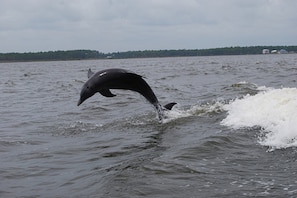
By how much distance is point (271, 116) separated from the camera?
40.4 feet

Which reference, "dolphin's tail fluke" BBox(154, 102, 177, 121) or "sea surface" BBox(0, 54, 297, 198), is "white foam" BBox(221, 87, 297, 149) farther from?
"dolphin's tail fluke" BBox(154, 102, 177, 121)

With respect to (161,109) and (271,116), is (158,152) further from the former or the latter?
(271,116)

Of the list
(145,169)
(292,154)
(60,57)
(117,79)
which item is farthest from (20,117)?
(60,57)

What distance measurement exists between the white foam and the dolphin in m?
2.18

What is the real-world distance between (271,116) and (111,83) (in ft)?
14.4

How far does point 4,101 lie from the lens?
2256 cm

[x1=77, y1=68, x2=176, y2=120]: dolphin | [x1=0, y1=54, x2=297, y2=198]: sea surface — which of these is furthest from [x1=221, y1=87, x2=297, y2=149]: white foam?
[x1=77, y1=68, x2=176, y2=120]: dolphin

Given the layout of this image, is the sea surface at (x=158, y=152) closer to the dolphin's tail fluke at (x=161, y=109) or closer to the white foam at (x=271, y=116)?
the white foam at (x=271, y=116)

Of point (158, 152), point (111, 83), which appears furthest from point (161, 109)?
point (158, 152)

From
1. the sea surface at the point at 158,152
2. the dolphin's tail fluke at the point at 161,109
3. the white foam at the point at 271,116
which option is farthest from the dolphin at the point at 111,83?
the white foam at the point at 271,116

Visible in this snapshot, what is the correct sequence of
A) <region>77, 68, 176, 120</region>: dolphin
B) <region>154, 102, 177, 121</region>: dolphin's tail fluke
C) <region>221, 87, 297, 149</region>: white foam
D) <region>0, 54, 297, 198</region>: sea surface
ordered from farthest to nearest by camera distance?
<region>154, 102, 177, 121</region>: dolphin's tail fluke
<region>77, 68, 176, 120</region>: dolphin
<region>221, 87, 297, 149</region>: white foam
<region>0, 54, 297, 198</region>: sea surface

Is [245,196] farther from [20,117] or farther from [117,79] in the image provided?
[20,117]

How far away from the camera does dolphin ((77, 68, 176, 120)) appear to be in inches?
440

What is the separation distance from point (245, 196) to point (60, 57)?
534ft
